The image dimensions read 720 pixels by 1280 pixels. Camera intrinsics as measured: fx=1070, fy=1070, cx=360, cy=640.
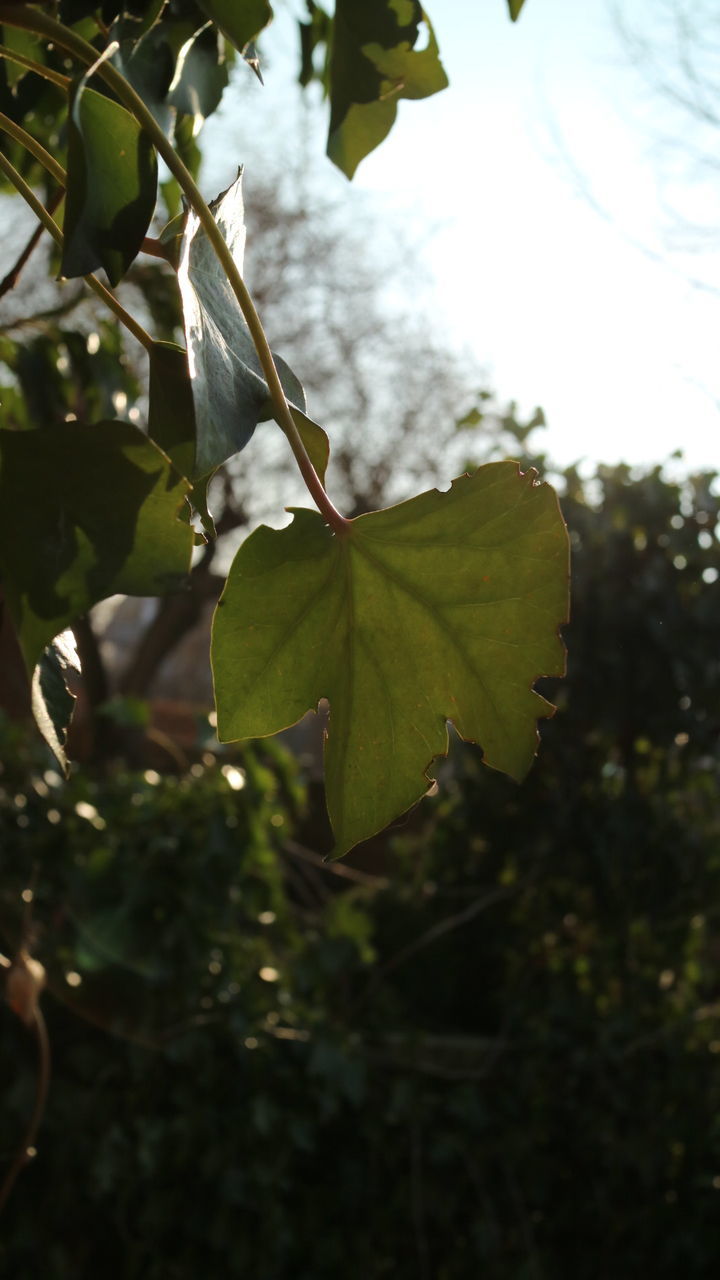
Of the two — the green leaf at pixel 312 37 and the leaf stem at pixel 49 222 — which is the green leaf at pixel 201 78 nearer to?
the leaf stem at pixel 49 222

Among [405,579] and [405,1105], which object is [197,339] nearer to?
[405,579]

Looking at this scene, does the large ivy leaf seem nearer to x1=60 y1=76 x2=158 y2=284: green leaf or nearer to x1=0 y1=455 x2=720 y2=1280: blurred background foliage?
x1=60 y1=76 x2=158 y2=284: green leaf

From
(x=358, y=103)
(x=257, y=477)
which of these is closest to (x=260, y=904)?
(x=358, y=103)

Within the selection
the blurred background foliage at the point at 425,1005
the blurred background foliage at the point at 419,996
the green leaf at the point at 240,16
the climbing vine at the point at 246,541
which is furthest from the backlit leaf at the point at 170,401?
the blurred background foliage at the point at 425,1005

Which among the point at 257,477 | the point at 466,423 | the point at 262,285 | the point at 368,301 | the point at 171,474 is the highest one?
the point at 368,301

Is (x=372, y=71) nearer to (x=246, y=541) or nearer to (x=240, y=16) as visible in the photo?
(x=240, y=16)

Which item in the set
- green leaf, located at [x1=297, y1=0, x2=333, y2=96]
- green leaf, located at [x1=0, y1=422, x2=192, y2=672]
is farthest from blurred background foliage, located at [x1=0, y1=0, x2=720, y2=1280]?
green leaf, located at [x1=0, y1=422, x2=192, y2=672]
